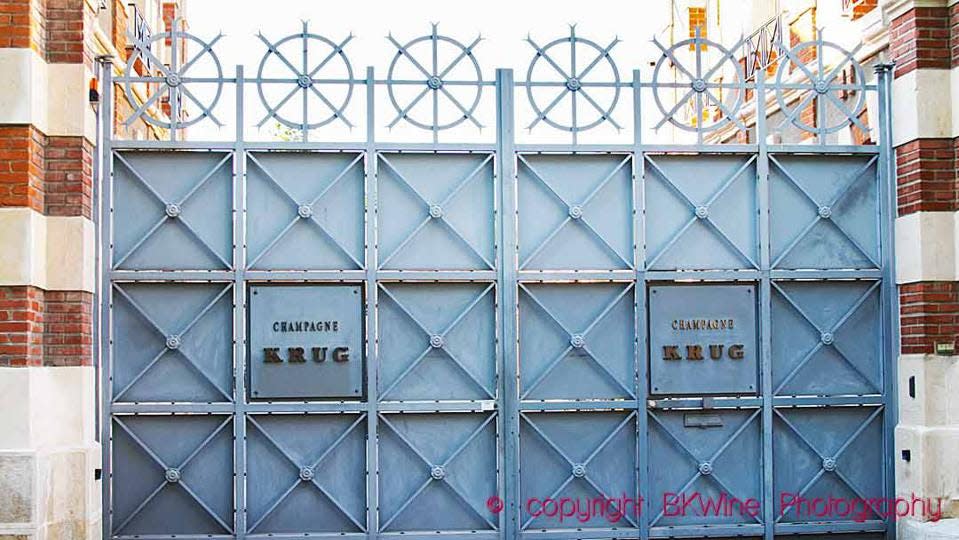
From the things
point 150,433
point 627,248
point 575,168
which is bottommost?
point 150,433

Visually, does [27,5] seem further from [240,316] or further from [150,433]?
[150,433]

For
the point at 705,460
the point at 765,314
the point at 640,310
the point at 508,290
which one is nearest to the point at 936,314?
the point at 765,314

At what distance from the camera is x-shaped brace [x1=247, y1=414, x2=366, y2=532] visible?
8578 millimetres

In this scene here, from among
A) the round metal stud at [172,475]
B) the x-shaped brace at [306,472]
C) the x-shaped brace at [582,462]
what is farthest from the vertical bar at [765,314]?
the round metal stud at [172,475]

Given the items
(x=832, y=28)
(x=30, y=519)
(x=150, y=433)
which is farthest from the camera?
(x=832, y=28)

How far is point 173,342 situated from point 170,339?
4 cm

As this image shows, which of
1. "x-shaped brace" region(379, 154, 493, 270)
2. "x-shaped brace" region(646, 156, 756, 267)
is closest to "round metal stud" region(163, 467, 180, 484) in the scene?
"x-shaped brace" region(379, 154, 493, 270)

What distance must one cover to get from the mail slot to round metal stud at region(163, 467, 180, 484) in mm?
865

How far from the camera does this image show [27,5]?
25.9ft

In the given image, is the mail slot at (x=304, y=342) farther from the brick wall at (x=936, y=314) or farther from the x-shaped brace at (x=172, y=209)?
the brick wall at (x=936, y=314)

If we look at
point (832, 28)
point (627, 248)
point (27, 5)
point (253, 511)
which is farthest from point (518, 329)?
point (832, 28)

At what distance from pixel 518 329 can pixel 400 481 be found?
1.53 meters

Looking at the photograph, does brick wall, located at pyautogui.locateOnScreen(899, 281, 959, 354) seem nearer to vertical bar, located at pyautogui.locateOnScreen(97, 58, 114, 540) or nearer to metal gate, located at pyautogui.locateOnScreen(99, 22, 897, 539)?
metal gate, located at pyautogui.locateOnScreen(99, 22, 897, 539)

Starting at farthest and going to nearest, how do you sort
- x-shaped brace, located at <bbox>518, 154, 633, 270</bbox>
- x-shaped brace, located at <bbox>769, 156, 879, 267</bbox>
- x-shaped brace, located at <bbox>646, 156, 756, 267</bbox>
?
x-shaped brace, located at <bbox>769, 156, 879, 267</bbox>, x-shaped brace, located at <bbox>646, 156, 756, 267</bbox>, x-shaped brace, located at <bbox>518, 154, 633, 270</bbox>
